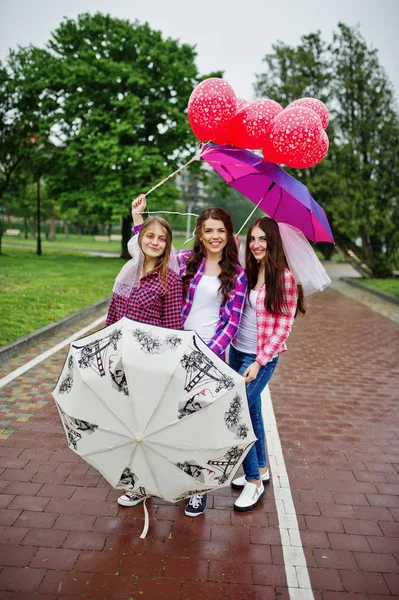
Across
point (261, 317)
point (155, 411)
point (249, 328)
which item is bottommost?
point (155, 411)

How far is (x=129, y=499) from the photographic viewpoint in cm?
357

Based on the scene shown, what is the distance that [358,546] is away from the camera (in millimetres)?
3203

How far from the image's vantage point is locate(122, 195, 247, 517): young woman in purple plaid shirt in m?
3.40

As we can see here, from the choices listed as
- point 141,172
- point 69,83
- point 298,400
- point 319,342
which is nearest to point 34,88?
point 69,83

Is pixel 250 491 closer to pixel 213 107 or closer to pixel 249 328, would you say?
pixel 249 328

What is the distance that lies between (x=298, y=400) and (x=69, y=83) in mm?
22475

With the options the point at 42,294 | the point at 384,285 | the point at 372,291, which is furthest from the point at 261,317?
the point at 384,285

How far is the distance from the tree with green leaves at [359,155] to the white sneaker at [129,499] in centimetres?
2091

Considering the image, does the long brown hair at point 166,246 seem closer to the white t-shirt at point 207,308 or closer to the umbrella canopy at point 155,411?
the white t-shirt at point 207,308

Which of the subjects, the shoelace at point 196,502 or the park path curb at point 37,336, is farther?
the park path curb at point 37,336

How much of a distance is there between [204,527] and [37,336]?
18.6ft

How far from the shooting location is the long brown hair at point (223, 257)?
11.1 ft

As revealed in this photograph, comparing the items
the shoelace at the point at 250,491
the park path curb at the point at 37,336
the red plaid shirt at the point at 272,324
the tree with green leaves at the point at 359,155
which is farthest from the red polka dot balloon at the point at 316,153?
the tree with green leaves at the point at 359,155

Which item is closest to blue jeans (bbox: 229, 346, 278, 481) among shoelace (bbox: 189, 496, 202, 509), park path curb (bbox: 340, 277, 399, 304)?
shoelace (bbox: 189, 496, 202, 509)
